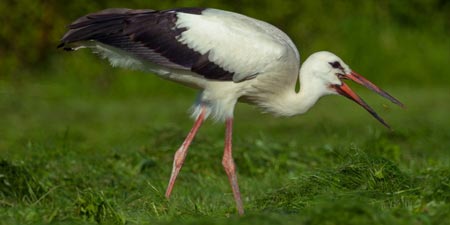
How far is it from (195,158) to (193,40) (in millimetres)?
1539

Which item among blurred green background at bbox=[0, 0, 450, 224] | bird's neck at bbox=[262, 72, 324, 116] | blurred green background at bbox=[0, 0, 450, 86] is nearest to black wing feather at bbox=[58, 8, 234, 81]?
bird's neck at bbox=[262, 72, 324, 116]

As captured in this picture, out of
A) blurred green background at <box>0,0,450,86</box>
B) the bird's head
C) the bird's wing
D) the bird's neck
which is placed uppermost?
the bird's wing

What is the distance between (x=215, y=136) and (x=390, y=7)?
577 centimetres

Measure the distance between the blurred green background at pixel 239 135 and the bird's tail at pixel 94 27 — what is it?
0.96 m

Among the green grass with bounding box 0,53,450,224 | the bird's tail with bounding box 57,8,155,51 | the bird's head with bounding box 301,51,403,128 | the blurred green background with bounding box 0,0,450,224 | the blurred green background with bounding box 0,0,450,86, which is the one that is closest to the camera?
the green grass with bounding box 0,53,450,224

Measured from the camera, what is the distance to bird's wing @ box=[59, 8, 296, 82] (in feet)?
25.3

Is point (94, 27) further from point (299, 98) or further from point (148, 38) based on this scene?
point (299, 98)

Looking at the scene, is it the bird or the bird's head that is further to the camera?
the bird's head

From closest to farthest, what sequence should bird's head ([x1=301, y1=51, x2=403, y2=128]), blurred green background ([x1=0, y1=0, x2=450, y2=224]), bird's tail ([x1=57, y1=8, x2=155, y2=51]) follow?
blurred green background ([x1=0, y1=0, x2=450, y2=224]) < bird's tail ([x1=57, y1=8, x2=155, y2=51]) < bird's head ([x1=301, y1=51, x2=403, y2=128])

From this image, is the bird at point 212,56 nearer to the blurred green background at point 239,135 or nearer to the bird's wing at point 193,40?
the bird's wing at point 193,40

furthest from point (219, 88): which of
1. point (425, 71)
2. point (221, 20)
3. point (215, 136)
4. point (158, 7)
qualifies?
point (425, 71)

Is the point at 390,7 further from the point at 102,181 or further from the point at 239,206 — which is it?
the point at 239,206

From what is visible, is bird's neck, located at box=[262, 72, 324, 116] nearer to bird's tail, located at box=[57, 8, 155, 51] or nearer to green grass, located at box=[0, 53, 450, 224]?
green grass, located at box=[0, 53, 450, 224]

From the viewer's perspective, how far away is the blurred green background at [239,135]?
6434 mm
